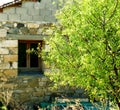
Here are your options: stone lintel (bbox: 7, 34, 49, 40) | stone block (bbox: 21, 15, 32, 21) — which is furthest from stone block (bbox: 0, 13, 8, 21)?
stone lintel (bbox: 7, 34, 49, 40)

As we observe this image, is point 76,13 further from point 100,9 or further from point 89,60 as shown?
point 89,60

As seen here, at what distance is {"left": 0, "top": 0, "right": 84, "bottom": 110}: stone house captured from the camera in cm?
Answer: 1016

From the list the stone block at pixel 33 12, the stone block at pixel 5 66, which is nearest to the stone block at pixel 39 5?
the stone block at pixel 33 12

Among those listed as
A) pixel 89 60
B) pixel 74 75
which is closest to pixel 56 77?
pixel 74 75

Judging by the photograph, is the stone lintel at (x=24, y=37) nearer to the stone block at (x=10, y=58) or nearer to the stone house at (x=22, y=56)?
the stone house at (x=22, y=56)

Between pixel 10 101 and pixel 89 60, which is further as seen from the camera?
pixel 10 101

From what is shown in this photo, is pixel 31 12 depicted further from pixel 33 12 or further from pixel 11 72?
pixel 11 72

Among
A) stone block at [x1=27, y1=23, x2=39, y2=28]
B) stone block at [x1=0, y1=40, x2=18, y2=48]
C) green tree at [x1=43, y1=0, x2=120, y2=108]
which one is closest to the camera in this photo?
green tree at [x1=43, y1=0, x2=120, y2=108]

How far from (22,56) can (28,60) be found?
0.23 metres

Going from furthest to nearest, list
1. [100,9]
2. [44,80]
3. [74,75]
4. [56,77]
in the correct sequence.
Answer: [44,80], [56,77], [74,75], [100,9]

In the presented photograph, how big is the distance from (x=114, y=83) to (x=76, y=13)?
1.55 m

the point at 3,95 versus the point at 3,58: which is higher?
the point at 3,58

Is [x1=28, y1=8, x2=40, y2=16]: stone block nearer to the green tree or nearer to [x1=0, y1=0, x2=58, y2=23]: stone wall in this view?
[x1=0, y1=0, x2=58, y2=23]: stone wall

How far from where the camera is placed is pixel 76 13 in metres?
6.62
